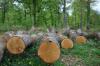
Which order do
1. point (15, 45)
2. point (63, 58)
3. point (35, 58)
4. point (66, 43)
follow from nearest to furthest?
point (15, 45)
point (35, 58)
point (63, 58)
point (66, 43)

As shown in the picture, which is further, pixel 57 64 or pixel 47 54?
pixel 57 64

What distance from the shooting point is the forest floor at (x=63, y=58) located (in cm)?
999

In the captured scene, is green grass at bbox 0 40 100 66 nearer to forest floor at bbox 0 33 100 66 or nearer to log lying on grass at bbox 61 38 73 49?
forest floor at bbox 0 33 100 66

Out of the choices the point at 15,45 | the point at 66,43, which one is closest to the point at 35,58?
the point at 15,45

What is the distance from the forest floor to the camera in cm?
999

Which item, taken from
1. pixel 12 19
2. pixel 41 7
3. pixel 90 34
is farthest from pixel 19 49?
pixel 12 19

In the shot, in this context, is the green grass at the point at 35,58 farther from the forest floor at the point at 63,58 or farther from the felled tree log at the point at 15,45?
the felled tree log at the point at 15,45

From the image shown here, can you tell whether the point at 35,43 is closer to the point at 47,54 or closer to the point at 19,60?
the point at 19,60

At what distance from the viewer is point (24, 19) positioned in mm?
39344

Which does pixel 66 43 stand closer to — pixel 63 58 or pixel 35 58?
pixel 63 58

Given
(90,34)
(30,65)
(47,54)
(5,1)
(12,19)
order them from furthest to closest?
(12,19) < (5,1) < (90,34) < (30,65) < (47,54)

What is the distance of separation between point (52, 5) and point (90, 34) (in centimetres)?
1938

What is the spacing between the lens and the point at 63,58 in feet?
39.7

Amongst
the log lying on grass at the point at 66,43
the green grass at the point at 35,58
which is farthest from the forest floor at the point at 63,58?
the log lying on grass at the point at 66,43
